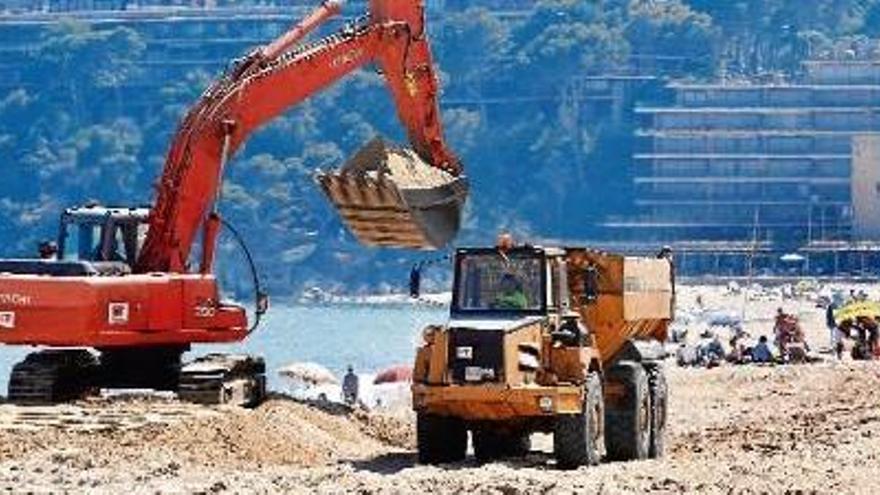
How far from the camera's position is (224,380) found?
97.7ft

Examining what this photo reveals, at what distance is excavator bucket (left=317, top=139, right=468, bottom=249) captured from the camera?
31.3m

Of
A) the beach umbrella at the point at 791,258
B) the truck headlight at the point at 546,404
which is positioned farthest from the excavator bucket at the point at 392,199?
the beach umbrella at the point at 791,258

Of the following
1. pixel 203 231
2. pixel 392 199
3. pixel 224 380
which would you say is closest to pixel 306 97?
pixel 392 199

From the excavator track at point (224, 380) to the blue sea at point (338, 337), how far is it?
32827 mm

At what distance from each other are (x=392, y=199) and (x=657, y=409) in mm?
4058

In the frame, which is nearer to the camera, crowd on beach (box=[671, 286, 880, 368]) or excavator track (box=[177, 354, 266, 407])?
excavator track (box=[177, 354, 266, 407])

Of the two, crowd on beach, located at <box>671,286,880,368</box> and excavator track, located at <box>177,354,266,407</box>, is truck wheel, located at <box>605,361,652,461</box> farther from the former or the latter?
crowd on beach, located at <box>671,286,880,368</box>

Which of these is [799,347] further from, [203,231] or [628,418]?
[628,418]

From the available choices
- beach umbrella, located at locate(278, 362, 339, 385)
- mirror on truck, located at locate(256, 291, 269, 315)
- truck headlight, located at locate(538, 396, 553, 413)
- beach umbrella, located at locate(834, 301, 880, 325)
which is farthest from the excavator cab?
beach umbrella, located at locate(834, 301, 880, 325)

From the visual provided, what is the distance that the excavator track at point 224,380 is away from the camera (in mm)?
29438

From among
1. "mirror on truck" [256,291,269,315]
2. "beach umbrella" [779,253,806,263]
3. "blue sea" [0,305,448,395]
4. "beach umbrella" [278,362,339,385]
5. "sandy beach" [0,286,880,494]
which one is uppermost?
"mirror on truck" [256,291,269,315]

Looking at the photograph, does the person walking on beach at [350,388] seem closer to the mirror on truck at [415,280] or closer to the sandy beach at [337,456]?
the sandy beach at [337,456]

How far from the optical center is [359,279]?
19762 cm

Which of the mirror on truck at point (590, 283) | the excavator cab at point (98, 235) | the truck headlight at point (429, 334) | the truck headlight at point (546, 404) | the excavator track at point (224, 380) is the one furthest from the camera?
the excavator cab at point (98, 235)
